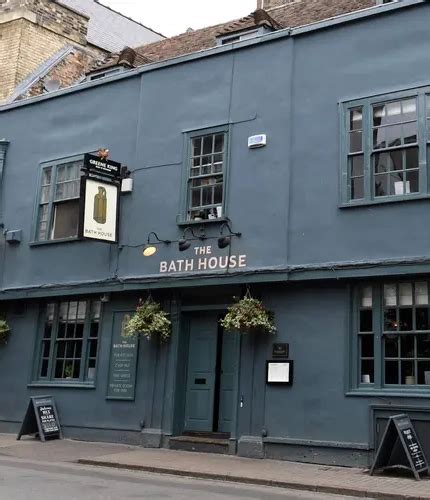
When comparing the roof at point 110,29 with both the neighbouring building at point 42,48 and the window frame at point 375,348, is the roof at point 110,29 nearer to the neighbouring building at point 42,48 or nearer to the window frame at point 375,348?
the neighbouring building at point 42,48

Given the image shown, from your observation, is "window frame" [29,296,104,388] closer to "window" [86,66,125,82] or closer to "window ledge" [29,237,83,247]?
"window ledge" [29,237,83,247]

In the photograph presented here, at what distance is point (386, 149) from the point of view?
1173cm

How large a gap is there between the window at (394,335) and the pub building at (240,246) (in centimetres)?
2

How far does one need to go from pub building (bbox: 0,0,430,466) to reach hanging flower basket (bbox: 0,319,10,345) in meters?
0.15

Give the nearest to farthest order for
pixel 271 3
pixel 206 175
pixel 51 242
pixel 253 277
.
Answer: pixel 253 277
pixel 206 175
pixel 51 242
pixel 271 3

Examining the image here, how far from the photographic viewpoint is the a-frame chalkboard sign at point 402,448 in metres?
9.88

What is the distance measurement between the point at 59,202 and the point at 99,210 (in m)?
2.21

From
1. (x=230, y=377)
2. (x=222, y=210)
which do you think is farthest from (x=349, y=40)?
(x=230, y=377)

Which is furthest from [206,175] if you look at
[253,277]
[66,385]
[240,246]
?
[66,385]

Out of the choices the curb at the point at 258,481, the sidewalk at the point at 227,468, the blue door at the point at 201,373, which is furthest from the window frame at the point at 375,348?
the blue door at the point at 201,373

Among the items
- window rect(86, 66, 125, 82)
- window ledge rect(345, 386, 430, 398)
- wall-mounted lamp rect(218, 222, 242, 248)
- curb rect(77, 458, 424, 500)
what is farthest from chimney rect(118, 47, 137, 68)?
window ledge rect(345, 386, 430, 398)

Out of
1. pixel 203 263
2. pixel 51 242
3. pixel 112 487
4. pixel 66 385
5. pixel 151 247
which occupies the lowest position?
pixel 112 487

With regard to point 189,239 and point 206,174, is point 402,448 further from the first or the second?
point 206,174

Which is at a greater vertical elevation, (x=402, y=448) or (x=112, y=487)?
(x=402, y=448)
